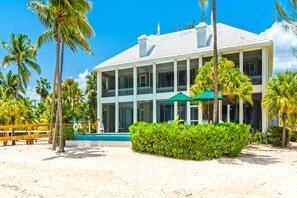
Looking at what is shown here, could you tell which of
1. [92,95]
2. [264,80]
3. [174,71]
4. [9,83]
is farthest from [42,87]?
[264,80]

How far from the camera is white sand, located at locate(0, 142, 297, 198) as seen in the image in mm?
7911

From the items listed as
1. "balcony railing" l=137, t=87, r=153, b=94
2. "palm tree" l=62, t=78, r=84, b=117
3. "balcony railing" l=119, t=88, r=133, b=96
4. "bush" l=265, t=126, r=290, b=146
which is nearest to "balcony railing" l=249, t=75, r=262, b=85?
"bush" l=265, t=126, r=290, b=146

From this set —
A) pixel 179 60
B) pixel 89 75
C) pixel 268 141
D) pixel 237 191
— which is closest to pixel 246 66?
pixel 179 60

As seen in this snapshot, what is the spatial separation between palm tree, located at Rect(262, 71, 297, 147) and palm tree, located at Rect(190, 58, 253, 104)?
52.3 inches

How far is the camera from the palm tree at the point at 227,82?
17891 millimetres

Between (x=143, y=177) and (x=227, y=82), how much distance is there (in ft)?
34.5

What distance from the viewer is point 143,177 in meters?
9.67

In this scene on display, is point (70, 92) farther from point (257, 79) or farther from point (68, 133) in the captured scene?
point (257, 79)

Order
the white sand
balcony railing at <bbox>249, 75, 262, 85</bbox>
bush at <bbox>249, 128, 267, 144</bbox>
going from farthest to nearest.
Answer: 1. balcony railing at <bbox>249, 75, 262, 85</bbox>
2. bush at <bbox>249, 128, 267, 144</bbox>
3. the white sand

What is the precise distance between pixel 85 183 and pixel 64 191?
942 mm

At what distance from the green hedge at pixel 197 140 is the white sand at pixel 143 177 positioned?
18.6 inches

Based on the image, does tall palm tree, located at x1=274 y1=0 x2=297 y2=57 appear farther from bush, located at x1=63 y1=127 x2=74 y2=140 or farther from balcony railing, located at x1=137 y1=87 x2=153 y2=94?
balcony railing, located at x1=137 y1=87 x2=153 y2=94

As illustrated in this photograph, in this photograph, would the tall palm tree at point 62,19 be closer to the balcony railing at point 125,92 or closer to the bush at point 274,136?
the balcony railing at point 125,92

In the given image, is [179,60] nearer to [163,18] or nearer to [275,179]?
[163,18]
